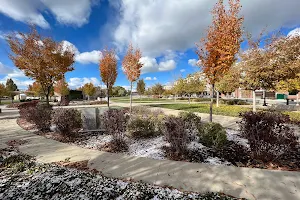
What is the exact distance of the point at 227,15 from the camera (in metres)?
6.38

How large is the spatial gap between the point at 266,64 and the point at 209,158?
8.99 metres

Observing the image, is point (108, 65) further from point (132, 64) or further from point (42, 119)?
point (42, 119)

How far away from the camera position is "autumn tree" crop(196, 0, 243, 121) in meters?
6.27

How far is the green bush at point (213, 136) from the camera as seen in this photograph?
4429 millimetres

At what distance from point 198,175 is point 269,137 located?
189 centimetres

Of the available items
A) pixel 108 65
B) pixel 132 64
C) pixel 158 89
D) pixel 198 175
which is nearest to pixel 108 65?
pixel 108 65

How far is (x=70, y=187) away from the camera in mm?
2672

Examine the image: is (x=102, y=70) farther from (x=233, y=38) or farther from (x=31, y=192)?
(x=31, y=192)

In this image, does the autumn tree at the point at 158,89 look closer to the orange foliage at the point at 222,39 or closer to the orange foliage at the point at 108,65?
the orange foliage at the point at 108,65

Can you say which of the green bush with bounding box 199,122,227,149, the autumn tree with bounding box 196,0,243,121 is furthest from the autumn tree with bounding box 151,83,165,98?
the green bush with bounding box 199,122,227,149

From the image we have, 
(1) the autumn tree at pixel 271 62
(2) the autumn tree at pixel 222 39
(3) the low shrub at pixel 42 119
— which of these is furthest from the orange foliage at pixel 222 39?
(3) the low shrub at pixel 42 119

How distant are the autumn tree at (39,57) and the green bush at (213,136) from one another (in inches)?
422

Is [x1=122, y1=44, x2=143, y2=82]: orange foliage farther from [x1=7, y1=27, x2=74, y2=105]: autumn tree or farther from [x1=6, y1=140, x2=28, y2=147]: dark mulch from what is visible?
[x1=6, y1=140, x2=28, y2=147]: dark mulch

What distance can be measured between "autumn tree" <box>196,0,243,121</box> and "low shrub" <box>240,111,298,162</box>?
3317 millimetres
